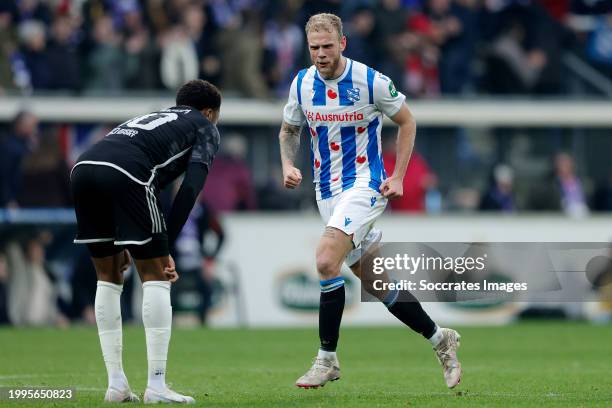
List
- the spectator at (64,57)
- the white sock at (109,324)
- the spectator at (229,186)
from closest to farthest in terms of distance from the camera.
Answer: the white sock at (109,324) < the spectator at (229,186) < the spectator at (64,57)

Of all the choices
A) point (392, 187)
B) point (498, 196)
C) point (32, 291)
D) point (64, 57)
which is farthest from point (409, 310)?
point (64, 57)

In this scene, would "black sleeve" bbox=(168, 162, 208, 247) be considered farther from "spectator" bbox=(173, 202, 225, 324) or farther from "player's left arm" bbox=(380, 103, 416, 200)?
"spectator" bbox=(173, 202, 225, 324)

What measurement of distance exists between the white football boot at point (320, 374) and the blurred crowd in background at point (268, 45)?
13.7 meters

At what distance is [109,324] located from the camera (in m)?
8.74

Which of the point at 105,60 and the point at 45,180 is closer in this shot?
the point at 45,180

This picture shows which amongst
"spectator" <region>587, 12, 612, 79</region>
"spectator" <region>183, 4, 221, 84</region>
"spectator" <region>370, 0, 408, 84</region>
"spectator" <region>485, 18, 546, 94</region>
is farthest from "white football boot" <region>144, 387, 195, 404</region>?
"spectator" <region>587, 12, 612, 79</region>

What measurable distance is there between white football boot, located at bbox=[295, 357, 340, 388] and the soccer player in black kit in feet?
3.89

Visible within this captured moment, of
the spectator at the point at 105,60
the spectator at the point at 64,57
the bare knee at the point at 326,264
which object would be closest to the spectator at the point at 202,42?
the spectator at the point at 105,60

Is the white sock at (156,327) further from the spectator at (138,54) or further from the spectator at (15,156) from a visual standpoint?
the spectator at (138,54)

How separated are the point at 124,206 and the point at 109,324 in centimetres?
88

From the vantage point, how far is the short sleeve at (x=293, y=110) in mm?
9844

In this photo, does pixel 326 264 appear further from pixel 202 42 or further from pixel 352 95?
pixel 202 42

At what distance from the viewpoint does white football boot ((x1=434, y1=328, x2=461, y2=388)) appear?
9578 millimetres

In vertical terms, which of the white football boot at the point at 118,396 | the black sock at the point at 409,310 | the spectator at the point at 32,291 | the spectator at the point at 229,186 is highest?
the black sock at the point at 409,310
